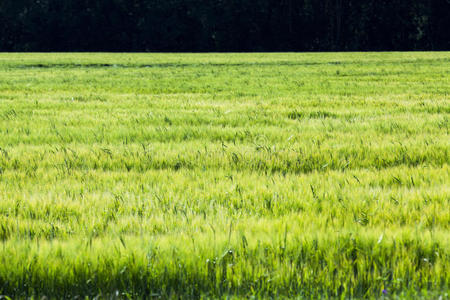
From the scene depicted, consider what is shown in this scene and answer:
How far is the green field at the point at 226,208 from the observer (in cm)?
247

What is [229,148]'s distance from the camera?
18.7ft

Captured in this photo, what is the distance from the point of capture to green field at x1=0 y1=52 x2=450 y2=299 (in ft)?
8.12
